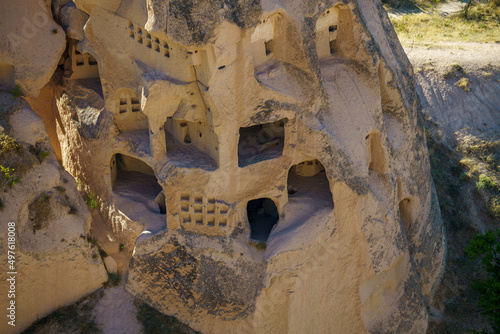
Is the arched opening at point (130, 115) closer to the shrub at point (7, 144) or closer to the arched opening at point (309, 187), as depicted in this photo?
the shrub at point (7, 144)

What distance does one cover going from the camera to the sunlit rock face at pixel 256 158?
9.52 metres

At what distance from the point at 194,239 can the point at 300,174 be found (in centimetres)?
252

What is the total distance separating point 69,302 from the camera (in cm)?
1064

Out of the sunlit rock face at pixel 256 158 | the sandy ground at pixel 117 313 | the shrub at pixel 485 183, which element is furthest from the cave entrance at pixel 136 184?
the shrub at pixel 485 183

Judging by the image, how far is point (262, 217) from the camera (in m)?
11.4

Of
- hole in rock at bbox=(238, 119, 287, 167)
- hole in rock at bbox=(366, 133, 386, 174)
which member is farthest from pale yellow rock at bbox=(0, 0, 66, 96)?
hole in rock at bbox=(366, 133, 386, 174)

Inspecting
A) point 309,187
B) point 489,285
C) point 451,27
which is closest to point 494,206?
point 489,285

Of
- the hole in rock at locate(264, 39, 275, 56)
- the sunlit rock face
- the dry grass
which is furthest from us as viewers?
the dry grass

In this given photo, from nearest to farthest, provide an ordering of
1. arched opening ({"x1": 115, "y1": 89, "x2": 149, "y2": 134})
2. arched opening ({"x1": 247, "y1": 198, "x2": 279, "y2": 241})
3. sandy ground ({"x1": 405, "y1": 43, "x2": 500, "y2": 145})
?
arched opening ({"x1": 115, "y1": 89, "x2": 149, "y2": 134}) < arched opening ({"x1": 247, "y1": 198, "x2": 279, "y2": 241}) < sandy ground ({"x1": 405, "y1": 43, "x2": 500, "y2": 145})

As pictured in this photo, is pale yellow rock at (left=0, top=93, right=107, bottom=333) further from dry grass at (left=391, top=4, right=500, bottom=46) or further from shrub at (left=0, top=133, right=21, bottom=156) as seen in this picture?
dry grass at (left=391, top=4, right=500, bottom=46)

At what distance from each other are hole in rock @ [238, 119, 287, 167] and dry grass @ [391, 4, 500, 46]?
8276mm

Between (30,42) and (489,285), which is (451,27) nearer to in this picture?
(489,285)

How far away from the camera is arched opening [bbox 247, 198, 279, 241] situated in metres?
10.9

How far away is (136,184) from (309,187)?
11.0 ft
